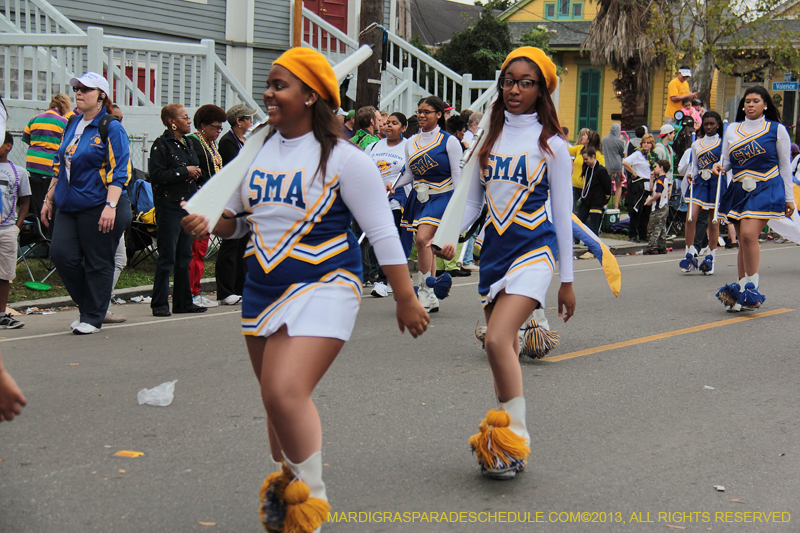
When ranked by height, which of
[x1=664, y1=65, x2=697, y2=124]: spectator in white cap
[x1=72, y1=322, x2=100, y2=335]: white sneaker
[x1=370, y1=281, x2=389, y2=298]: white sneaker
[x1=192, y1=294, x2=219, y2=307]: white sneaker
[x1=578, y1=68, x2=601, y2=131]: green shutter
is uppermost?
[x1=578, y1=68, x2=601, y2=131]: green shutter

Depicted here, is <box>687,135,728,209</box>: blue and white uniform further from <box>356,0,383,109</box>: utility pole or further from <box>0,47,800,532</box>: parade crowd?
<box>356,0,383,109</box>: utility pole

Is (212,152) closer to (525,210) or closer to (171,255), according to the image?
(171,255)

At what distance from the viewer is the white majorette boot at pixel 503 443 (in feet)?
13.4

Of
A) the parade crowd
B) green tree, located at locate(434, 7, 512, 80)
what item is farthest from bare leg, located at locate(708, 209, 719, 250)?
green tree, located at locate(434, 7, 512, 80)

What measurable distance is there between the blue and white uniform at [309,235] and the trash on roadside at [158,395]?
7.46ft

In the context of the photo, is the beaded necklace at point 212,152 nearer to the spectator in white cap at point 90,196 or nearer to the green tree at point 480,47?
the spectator in white cap at point 90,196

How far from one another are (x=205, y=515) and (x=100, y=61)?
1061 centimetres

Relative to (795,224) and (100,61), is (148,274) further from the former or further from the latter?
(795,224)

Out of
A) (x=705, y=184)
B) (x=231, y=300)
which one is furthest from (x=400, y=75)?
(x=231, y=300)

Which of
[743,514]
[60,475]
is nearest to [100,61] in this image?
[60,475]

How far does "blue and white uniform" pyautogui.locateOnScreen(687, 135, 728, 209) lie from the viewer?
1162cm

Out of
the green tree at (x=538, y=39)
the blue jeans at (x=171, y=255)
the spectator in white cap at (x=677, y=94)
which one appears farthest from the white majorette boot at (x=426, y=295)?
the green tree at (x=538, y=39)

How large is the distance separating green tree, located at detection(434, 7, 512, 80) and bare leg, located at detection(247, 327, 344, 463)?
2738cm

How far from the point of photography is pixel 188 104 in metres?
15.4
